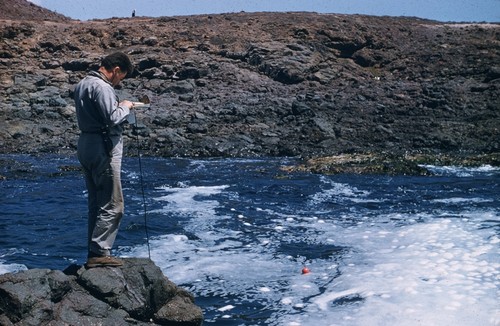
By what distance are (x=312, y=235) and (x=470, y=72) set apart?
24.8 meters

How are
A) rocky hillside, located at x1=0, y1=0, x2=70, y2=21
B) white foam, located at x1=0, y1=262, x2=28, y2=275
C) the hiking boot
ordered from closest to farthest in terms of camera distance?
the hiking boot, white foam, located at x1=0, y1=262, x2=28, y2=275, rocky hillside, located at x1=0, y1=0, x2=70, y2=21

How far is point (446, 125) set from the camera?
26078 mm

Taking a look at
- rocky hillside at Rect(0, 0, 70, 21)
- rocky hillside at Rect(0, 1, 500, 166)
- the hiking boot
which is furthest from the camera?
rocky hillside at Rect(0, 0, 70, 21)

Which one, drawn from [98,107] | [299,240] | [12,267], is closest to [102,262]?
[98,107]

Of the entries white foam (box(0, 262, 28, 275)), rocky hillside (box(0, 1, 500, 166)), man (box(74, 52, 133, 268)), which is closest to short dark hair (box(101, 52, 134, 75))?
man (box(74, 52, 133, 268))

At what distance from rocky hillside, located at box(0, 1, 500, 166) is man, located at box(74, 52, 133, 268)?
17.2 meters

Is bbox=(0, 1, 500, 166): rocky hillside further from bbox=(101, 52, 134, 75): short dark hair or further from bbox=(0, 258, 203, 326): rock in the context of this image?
bbox=(0, 258, 203, 326): rock

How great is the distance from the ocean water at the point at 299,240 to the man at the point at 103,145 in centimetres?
149

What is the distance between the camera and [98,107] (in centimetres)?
579

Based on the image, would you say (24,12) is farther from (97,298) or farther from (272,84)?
(97,298)

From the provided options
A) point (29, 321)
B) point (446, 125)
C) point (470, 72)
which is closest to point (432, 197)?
point (29, 321)

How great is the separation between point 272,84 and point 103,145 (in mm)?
26385

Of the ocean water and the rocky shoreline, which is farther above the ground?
the rocky shoreline

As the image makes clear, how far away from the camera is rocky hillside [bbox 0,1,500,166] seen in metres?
24.6
